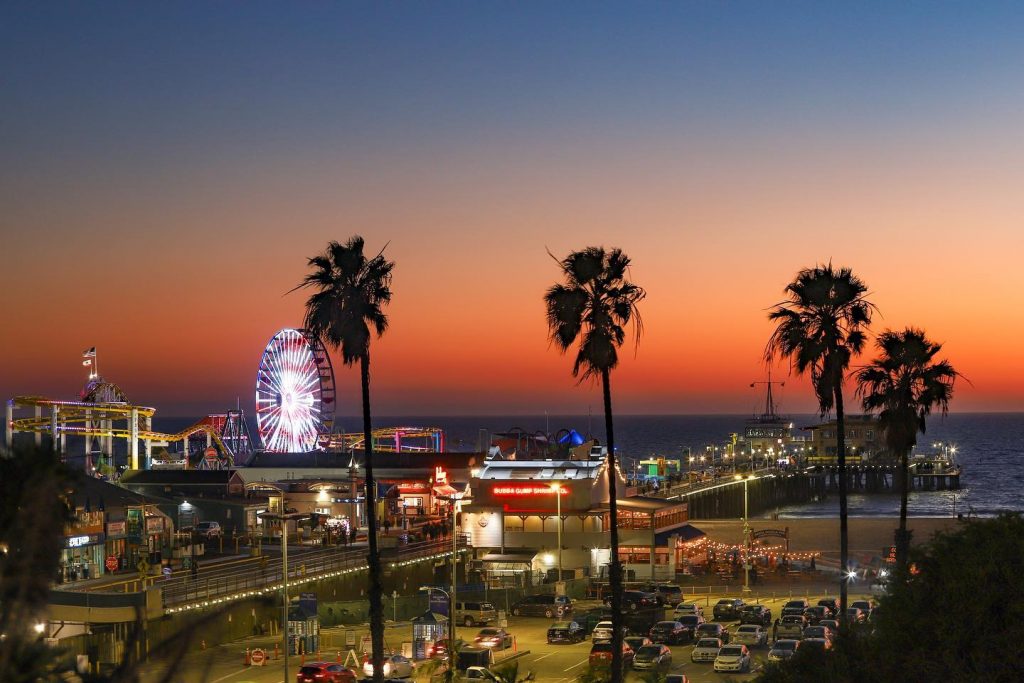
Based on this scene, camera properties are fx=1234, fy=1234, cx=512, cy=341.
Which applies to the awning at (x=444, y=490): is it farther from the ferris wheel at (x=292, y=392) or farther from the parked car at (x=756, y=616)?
the parked car at (x=756, y=616)

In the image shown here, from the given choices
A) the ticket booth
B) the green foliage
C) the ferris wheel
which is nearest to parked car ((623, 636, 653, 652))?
the ticket booth

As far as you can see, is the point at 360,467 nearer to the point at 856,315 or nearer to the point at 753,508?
the point at 856,315

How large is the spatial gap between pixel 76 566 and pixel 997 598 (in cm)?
4276

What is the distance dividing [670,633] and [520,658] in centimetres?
674

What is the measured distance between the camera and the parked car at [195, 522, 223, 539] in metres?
70.2

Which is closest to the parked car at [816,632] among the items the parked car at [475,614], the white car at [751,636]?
the white car at [751,636]

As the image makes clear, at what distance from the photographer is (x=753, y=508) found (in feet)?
557

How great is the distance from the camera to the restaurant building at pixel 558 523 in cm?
7194

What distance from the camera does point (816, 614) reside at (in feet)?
168

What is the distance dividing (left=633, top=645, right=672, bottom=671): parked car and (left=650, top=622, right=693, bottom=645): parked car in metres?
3.96

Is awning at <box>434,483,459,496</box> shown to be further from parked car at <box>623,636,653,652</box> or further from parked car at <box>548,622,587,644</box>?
parked car at <box>623,636,653,652</box>

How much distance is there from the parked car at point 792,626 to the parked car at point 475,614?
1286 centimetres

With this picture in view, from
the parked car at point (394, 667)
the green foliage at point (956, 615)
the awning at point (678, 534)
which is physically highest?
the green foliage at point (956, 615)

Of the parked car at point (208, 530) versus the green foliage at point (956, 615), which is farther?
the parked car at point (208, 530)
